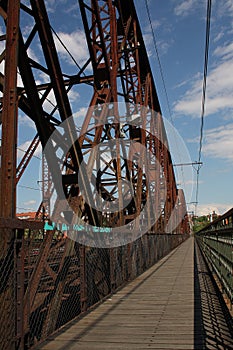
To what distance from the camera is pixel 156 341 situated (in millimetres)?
4285

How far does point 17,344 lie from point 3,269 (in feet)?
2.54

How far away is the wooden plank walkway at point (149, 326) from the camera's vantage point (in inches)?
164

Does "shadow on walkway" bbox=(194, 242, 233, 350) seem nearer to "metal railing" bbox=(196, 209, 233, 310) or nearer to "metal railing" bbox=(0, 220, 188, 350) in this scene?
"metal railing" bbox=(196, 209, 233, 310)

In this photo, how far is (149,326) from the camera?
16.3ft

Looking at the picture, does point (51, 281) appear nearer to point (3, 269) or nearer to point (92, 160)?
point (3, 269)

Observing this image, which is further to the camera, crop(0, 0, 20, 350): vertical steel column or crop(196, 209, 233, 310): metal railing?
crop(196, 209, 233, 310): metal railing

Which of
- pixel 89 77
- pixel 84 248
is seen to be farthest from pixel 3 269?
pixel 89 77

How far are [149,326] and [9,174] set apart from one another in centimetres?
267

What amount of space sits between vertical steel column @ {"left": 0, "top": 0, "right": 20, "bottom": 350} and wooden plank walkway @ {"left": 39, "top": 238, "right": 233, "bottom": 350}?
0.81 m

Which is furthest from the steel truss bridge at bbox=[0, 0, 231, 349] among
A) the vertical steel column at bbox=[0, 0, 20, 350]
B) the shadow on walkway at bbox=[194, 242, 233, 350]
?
the shadow on walkway at bbox=[194, 242, 233, 350]

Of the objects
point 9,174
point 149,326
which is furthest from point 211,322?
point 9,174

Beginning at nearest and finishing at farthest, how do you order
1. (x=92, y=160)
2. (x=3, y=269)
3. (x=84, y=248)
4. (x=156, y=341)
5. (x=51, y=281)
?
(x=3, y=269) → (x=156, y=341) → (x=51, y=281) → (x=84, y=248) → (x=92, y=160)

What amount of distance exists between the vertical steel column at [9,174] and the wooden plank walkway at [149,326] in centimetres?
81

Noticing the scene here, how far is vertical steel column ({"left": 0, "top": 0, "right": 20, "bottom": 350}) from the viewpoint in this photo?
355 cm
